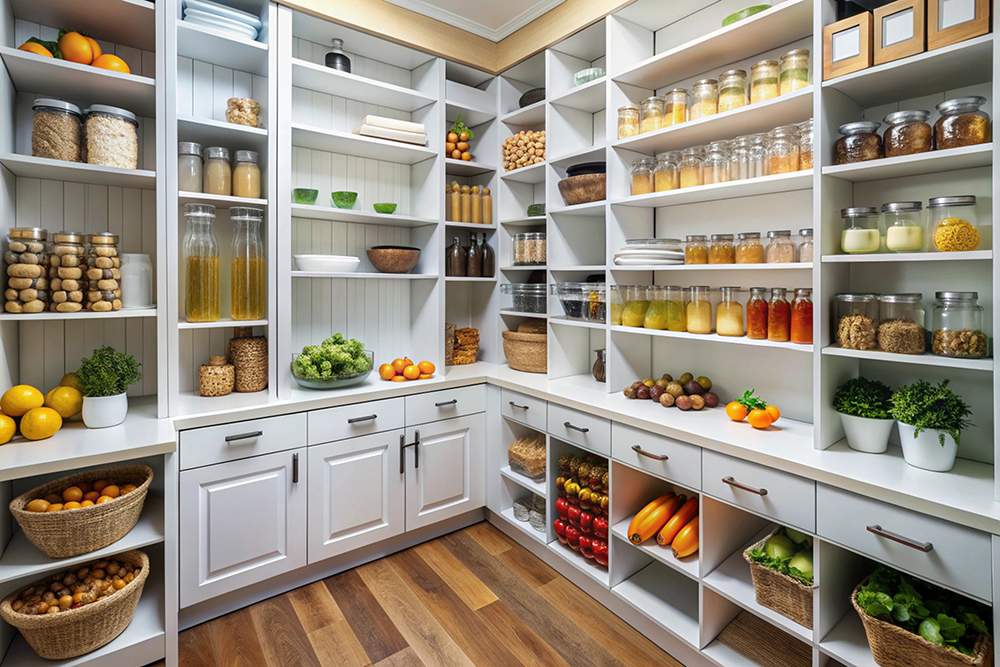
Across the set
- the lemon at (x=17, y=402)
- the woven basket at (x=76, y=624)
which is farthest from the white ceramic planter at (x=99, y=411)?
the woven basket at (x=76, y=624)

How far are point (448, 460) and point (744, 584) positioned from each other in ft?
4.89

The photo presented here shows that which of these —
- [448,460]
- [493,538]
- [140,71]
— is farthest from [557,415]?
[140,71]

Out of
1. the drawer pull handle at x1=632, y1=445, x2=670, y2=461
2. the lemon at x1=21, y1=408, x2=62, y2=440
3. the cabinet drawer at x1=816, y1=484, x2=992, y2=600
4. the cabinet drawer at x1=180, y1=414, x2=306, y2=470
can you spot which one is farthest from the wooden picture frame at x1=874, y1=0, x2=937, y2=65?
the lemon at x1=21, y1=408, x2=62, y2=440

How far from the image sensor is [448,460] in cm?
278

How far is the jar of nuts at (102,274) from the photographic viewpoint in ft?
6.49

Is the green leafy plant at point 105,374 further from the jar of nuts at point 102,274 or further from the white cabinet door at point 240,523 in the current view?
the white cabinet door at point 240,523

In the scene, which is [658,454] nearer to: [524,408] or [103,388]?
[524,408]

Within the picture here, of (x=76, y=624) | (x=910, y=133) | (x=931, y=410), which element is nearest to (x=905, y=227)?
(x=910, y=133)

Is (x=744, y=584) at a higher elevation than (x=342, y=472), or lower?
lower

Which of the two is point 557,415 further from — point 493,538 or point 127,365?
point 127,365

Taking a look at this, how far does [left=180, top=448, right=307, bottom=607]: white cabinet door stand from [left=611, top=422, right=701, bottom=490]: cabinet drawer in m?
1.39

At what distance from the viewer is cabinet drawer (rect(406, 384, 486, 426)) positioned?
104 inches

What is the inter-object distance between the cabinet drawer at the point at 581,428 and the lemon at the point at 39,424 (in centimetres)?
196

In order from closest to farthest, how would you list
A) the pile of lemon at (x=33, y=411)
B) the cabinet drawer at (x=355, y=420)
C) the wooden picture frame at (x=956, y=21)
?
the wooden picture frame at (x=956, y=21), the pile of lemon at (x=33, y=411), the cabinet drawer at (x=355, y=420)
